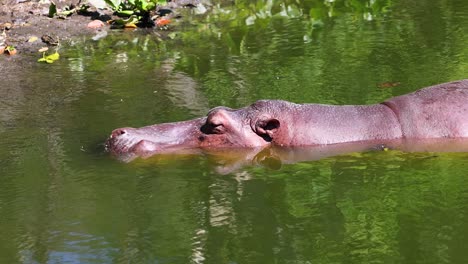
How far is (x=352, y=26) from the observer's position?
11234 mm

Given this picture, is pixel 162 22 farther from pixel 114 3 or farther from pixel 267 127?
pixel 267 127

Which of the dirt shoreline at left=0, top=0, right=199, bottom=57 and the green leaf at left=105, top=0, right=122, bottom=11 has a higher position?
the green leaf at left=105, top=0, right=122, bottom=11

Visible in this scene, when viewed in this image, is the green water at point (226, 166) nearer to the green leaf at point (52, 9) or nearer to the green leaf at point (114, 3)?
the green leaf at point (114, 3)

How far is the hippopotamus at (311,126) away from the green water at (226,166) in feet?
0.90

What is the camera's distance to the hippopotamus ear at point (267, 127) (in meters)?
7.46

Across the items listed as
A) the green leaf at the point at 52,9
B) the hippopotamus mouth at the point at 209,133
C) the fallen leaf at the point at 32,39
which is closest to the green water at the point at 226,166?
the hippopotamus mouth at the point at 209,133

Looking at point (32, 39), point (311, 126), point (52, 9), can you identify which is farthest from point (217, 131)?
point (52, 9)

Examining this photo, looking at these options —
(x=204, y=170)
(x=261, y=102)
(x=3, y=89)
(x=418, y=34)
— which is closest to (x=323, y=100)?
(x=261, y=102)

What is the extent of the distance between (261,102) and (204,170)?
1.01 metres

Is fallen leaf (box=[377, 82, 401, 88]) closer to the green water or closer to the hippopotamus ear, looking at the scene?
the green water

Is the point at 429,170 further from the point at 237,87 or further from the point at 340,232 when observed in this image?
the point at 237,87

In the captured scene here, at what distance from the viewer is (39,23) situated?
12211 millimetres

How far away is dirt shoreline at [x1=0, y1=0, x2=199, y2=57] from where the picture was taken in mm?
11570

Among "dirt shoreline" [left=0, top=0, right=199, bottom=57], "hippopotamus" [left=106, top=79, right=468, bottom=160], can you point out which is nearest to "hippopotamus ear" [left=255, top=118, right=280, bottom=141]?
"hippopotamus" [left=106, top=79, right=468, bottom=160]
